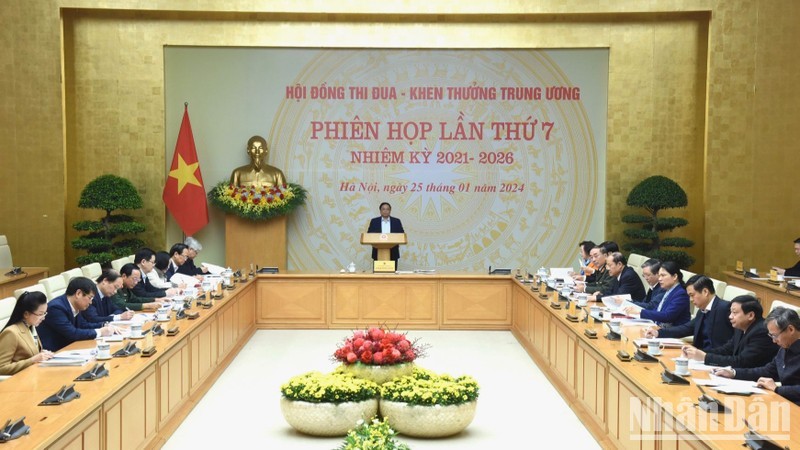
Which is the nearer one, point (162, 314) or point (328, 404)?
point (328, 404)

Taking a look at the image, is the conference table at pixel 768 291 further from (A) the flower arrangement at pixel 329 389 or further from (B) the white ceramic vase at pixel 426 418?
(A) the flower arrangement at pixel 329 389

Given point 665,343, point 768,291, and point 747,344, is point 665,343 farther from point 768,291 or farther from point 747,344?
point 768,291

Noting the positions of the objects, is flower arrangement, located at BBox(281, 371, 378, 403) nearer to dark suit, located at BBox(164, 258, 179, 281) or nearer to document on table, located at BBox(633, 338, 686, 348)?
document on table, located at BBox(633, 338, 686, 348)

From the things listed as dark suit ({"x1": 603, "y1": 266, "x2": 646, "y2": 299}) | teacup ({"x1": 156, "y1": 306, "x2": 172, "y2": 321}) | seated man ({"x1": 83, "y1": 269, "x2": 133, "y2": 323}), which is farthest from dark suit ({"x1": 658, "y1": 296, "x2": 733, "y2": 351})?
seated man ({"x1": 83, "y1": 269, "x2": 133, "y2": 323})

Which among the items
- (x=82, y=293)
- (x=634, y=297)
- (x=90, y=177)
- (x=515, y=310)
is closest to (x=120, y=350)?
(x=82, y=293)

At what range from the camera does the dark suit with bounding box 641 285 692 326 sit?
7012mm

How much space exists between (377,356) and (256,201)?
6346 millimetres

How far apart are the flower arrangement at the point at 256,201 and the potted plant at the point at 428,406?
6419mm

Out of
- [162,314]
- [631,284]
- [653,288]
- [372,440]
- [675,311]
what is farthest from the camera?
[631,284]

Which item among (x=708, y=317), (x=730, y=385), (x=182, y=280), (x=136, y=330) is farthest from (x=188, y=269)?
(x=730, y=385)

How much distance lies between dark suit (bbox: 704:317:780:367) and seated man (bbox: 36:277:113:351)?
13.5 feet

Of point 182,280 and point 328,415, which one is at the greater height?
point 182,280

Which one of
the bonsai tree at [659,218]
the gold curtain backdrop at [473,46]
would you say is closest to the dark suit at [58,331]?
the gold curtain backdrop at [473,46]

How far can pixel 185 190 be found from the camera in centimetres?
1243
